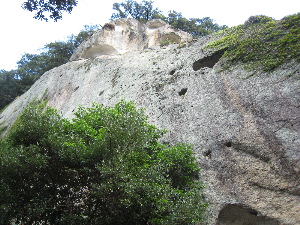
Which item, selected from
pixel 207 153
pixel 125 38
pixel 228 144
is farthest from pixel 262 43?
pixel 125 38

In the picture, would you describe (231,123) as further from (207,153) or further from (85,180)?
(85,180)

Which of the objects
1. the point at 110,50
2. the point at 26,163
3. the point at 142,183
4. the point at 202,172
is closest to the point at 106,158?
the point at 142,183

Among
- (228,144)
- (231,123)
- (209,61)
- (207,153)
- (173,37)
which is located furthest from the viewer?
(173,37)

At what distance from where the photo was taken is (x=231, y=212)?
8859mm

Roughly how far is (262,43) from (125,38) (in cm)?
1472

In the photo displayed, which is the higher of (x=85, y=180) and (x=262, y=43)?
(x=262, y=43)

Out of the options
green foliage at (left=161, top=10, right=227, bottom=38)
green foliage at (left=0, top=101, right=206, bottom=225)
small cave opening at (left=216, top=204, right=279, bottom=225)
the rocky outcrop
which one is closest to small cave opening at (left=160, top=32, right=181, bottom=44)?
the rocky outcrop

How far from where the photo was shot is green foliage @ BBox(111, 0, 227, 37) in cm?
3064

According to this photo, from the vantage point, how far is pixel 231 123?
10.4 meters

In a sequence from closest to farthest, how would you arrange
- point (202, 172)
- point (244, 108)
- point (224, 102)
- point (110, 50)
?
point (202, 172), point (244, 108), point (224, 102), point (110, 50)

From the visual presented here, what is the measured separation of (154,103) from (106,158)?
590 cm

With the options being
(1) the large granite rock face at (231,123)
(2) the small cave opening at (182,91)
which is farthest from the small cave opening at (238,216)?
(2) the small cave opening at (182,91)

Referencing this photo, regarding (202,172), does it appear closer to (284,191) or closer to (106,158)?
(284,191)

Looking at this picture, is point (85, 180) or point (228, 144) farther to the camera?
point (228, 144)
